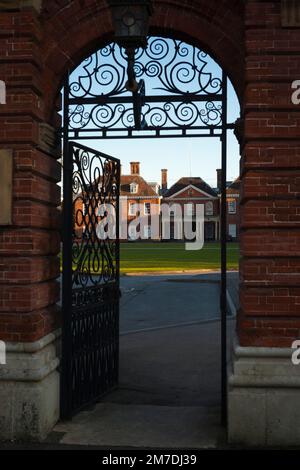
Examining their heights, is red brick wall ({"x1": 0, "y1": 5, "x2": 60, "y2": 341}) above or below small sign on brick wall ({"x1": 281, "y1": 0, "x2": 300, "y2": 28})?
below

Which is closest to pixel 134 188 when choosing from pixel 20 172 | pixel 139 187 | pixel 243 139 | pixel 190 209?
pixel 139 187

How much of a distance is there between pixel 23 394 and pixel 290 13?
4574 millimetres

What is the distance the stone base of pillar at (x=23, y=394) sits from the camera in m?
5.23

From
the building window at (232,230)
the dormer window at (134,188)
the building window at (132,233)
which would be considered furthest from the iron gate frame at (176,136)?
the dormer window at (134,188)

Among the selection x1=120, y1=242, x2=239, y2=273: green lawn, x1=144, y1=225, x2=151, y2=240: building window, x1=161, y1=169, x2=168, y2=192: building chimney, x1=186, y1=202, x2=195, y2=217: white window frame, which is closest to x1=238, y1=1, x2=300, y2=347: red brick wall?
x1=120, y1=242, x2=239, y2=273: green lawn

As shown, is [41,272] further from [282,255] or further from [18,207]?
[282,255]

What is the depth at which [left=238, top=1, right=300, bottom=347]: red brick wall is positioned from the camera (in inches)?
196

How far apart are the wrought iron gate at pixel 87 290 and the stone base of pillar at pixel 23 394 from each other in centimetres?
51

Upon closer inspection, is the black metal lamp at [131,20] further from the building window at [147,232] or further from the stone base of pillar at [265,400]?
the building window at [147,232]

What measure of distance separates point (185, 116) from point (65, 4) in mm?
1769

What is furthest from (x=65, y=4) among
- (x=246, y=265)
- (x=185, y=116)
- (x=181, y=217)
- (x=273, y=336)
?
(x=181, y=217)

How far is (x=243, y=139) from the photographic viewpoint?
547 centimetres

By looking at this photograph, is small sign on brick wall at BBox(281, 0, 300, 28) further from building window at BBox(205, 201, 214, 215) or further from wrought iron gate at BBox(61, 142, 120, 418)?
building window at BBox(205, 201, 214, 215)

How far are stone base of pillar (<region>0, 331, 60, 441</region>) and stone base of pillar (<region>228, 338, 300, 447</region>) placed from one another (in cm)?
190
